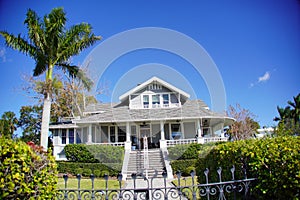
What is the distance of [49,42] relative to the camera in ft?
50.1

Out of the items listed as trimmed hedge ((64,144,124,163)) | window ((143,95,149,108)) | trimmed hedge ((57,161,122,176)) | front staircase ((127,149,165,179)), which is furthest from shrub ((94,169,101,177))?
window ((143,95,149,108))

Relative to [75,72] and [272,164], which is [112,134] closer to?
[75,72]

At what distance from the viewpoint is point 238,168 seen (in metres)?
4.18

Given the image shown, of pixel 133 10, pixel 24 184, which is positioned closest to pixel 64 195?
pixel 24 184

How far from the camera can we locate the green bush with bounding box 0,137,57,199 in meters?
2.92

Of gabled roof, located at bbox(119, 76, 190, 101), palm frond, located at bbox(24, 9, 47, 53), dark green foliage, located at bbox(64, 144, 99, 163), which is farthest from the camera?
gabled roof, located at bbox(119, 76, 190, 101)

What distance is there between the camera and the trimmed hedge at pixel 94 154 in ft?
55.7

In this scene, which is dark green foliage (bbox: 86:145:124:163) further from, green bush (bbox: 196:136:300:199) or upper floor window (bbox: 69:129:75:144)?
green bush (bbox: 196:136:300:199)

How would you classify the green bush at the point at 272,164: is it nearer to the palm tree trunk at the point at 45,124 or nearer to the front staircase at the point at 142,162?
the front staircase at the point at 142,162

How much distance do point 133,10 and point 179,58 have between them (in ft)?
15.5

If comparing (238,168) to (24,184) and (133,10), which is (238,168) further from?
(133,10)

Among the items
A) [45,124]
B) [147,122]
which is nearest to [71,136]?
[147,122]

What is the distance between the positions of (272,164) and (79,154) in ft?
53.9

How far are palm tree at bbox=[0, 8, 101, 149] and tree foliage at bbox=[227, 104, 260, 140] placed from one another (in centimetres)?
1925
